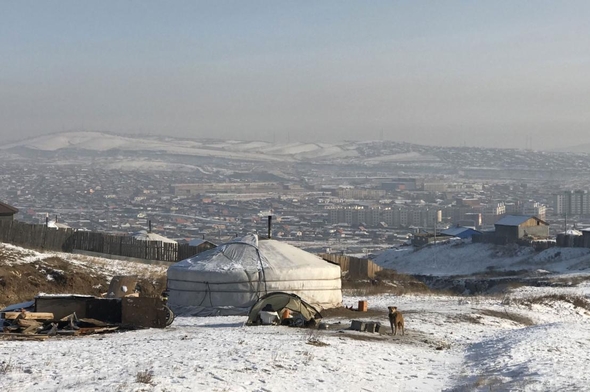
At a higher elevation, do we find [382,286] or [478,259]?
[382,286]

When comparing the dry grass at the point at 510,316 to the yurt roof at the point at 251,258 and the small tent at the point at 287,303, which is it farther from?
the small tent at the point at 287,303

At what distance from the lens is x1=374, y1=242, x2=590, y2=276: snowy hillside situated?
74425 mm

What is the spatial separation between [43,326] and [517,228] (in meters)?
75.7

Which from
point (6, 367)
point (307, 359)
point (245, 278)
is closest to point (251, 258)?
point (245, 278)

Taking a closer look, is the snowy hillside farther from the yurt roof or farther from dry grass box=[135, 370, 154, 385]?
dry grass box=[135, 370, 154, 385]

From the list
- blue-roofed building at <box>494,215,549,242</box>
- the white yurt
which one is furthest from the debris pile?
blue-roofed building at <box>494,215,549,242</box>

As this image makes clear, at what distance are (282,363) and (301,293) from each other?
13.0m

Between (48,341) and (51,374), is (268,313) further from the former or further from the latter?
(51,374)

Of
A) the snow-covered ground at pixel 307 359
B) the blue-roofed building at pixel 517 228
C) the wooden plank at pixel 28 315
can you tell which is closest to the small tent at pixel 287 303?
the snow-covered ground at pixel 307 359

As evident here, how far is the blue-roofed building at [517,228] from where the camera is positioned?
92875mm

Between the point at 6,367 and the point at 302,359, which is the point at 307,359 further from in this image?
the point at 6,367

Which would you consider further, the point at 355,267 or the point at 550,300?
the point at 355,267

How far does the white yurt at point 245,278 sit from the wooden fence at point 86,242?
20.3m

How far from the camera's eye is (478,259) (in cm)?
8494
